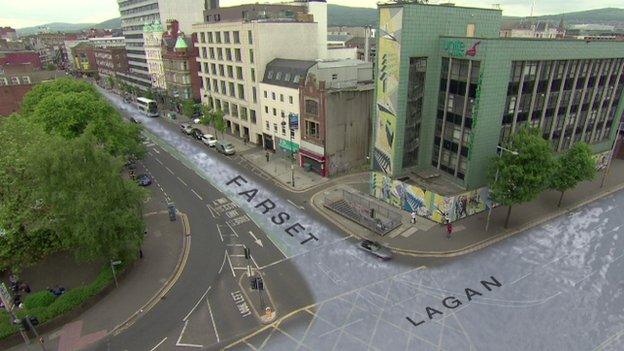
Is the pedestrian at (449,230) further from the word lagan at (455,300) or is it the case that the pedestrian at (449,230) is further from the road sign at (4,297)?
the road sign at (4,297)

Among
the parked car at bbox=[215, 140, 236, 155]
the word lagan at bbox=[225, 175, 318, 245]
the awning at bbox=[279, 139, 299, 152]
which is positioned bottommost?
the word lagan at bbox=[225, 175, 318, 245]

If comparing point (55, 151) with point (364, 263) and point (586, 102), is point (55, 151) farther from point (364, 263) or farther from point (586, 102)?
point (586, 102)

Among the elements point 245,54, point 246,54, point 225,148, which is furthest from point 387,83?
point 225,148

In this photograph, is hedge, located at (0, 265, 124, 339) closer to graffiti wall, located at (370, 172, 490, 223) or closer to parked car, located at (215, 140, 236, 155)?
graffiti wall, located at (370, 172, 490, 223)

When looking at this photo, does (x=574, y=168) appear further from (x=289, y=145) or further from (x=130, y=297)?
(x=130, y=297)

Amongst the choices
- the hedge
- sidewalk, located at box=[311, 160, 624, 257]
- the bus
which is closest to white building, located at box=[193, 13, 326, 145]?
the bus

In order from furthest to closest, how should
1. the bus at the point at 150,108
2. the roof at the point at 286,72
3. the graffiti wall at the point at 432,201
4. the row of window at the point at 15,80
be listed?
the bus at the point at 150,108 < the row of window at the point at 15,80 < the roof at the point at 286,72 < the graffiti wall at the point at 432,201

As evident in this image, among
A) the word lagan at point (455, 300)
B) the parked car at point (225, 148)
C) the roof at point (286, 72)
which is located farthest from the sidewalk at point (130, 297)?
the roof at point (286, 72)
